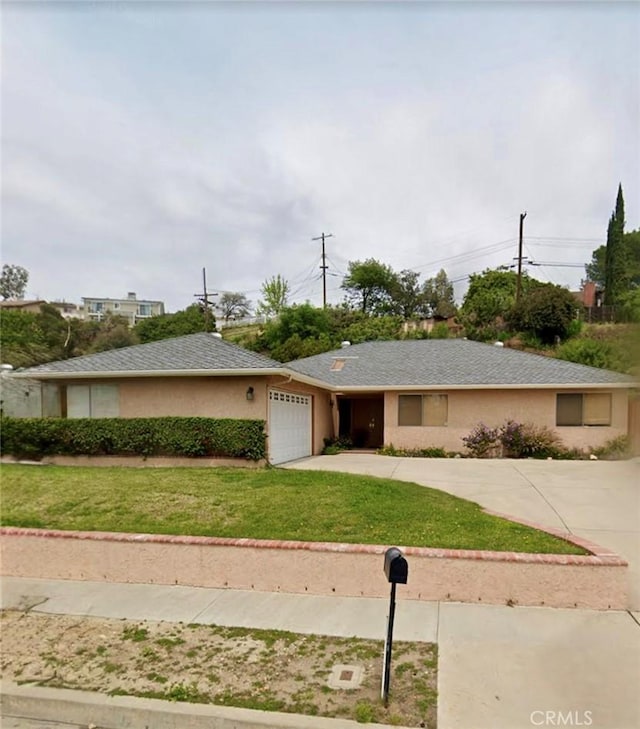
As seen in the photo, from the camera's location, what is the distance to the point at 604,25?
96.6 inches

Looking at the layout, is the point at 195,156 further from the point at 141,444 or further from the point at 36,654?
the point at 36,654

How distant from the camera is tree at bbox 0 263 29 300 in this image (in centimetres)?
5092

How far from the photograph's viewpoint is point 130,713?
11.3 feet

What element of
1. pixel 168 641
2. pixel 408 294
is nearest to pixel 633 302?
pixel 168 641

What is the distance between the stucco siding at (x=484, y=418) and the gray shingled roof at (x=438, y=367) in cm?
56

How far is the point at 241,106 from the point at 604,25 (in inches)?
297

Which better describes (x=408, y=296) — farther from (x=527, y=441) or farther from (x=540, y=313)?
(x=527, y=441)

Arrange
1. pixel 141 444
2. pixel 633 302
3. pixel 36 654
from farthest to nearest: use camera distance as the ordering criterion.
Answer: pixel 141 444, pixel 36 654, pixel 633 302

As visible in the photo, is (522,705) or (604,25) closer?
(604,25)

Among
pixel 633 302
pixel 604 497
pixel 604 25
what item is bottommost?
pixel 604 497

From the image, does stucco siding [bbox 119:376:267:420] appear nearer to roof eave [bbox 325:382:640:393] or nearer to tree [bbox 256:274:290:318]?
roof eave [bbox 325:382:640:393]

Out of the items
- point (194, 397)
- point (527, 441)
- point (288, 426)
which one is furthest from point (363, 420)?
point (194, 397)

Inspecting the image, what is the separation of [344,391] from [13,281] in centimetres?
4875

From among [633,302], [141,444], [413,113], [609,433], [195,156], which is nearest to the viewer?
[633,302]
